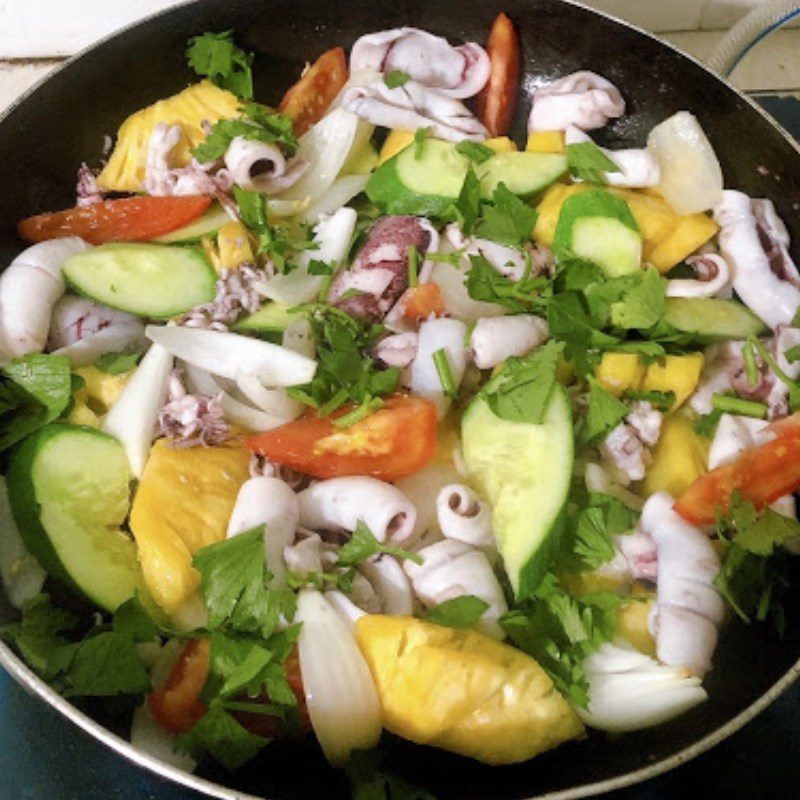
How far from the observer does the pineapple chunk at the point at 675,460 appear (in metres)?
1.20

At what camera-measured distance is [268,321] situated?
126 cm

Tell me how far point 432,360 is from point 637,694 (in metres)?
0.44

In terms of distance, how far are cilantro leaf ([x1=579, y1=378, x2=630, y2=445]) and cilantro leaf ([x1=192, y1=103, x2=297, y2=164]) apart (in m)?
0.53

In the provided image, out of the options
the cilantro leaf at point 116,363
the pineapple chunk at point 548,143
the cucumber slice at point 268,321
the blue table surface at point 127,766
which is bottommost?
Answer: the blue table surface at point 127,766

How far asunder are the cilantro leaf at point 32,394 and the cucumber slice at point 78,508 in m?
0.02

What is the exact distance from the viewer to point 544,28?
153 centimetres

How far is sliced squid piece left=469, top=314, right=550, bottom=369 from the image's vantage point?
1.21 metres

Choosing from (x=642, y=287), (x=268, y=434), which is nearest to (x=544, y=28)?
(x=642, y=287)

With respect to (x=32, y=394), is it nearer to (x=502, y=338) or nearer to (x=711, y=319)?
(x=502, y=338)

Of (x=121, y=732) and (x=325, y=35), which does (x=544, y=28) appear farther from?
(x=121, y=732)

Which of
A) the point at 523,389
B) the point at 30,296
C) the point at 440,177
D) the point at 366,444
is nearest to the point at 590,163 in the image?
the point at 440,177

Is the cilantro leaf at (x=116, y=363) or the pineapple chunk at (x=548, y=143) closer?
the cilantro leaf at (x=116, y=363)

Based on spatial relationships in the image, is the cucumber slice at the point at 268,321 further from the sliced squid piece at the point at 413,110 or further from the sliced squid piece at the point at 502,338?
the sliced squid piece at the point at 413,110

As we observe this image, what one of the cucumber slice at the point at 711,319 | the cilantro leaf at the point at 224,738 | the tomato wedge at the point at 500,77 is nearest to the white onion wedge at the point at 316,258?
the tomato wedge at the point at 500,77
